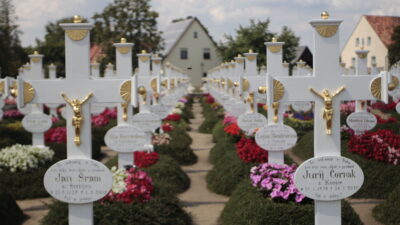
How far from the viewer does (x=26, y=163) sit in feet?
34.1

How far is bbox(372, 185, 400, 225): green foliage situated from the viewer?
7258 mm

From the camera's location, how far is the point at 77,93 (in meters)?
5.29

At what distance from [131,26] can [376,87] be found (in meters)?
31.3

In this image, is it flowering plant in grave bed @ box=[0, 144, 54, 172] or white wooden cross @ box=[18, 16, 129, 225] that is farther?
flowering plant in grave bed @ box=[0, 144, 54, 172]

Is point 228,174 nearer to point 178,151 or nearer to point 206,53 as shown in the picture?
point 178,151

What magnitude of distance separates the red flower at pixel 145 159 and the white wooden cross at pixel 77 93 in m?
5.55

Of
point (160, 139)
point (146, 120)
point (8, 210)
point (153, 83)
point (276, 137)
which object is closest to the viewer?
point (8, 210)

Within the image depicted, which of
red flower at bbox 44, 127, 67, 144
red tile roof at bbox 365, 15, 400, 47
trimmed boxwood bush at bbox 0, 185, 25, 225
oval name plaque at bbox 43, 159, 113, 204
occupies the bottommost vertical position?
trimmed boxwood bush at bbox 0, 185, 25, 225

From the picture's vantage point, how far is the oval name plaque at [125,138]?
871 centimetres

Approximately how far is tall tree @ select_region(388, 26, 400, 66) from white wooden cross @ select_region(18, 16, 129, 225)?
15092 mm

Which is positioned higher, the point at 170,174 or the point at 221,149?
the point at 221,149

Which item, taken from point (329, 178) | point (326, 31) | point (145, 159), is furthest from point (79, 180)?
point (145, 159)

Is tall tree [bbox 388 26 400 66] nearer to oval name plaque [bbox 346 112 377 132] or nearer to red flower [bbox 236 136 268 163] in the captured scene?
oval name plaque [bbox 346 112 377 132]

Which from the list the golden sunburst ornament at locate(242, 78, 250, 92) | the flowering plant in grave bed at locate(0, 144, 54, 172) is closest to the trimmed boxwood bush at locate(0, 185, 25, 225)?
the flowering plant in grave bed at locate(0, 144, 54, 172)
